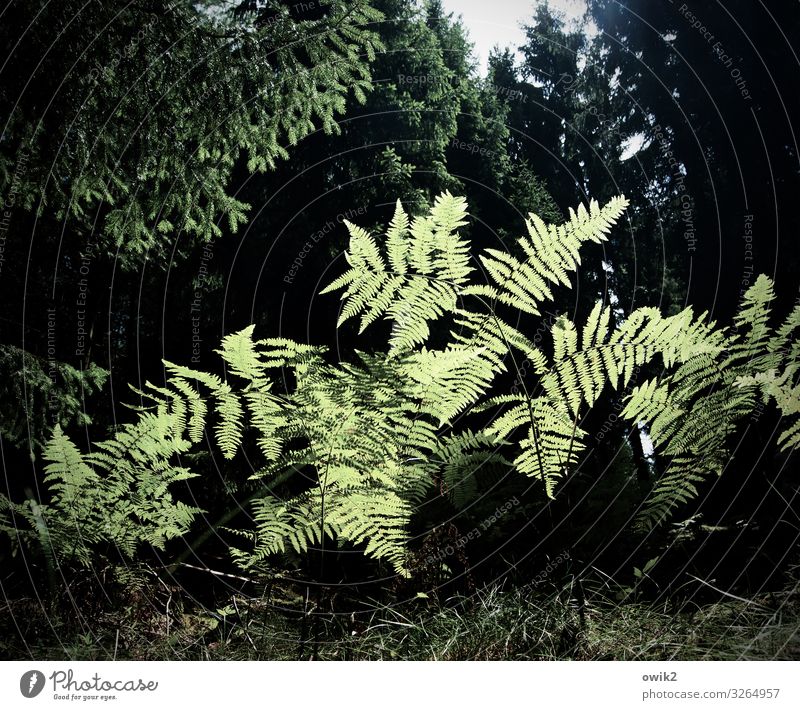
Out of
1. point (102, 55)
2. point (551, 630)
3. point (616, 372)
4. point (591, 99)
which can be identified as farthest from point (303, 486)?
point (591, 99)

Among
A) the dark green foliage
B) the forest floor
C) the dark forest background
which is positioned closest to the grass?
the forest floor

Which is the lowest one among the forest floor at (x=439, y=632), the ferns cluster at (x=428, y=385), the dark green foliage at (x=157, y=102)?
the forest floor at (x=439, y=632)

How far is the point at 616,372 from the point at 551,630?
1.88 ft

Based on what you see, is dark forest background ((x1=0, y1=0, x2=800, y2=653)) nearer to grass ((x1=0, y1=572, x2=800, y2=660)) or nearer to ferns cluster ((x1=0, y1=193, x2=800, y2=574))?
grass ((x1=0, y1=572, x2=800, y2=660))

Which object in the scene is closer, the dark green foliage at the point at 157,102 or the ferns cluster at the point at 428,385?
the ferns cluster at the point at 428,385

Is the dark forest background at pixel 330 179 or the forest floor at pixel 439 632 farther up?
the dark forest background at pixel 330 179

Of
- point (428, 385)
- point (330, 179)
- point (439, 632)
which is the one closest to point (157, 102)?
point (330, 179)

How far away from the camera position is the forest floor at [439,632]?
113cm

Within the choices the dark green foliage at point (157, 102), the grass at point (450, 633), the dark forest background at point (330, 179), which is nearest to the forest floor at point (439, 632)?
the grass at point (450, 633)

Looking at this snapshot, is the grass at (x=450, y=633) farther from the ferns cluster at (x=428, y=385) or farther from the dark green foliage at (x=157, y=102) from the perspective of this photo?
the dark green foliage at (x=157, y=102)

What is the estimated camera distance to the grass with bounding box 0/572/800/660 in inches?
44.5

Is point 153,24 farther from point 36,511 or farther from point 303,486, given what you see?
point 303,486

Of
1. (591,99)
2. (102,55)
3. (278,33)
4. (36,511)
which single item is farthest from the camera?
(591,99)
